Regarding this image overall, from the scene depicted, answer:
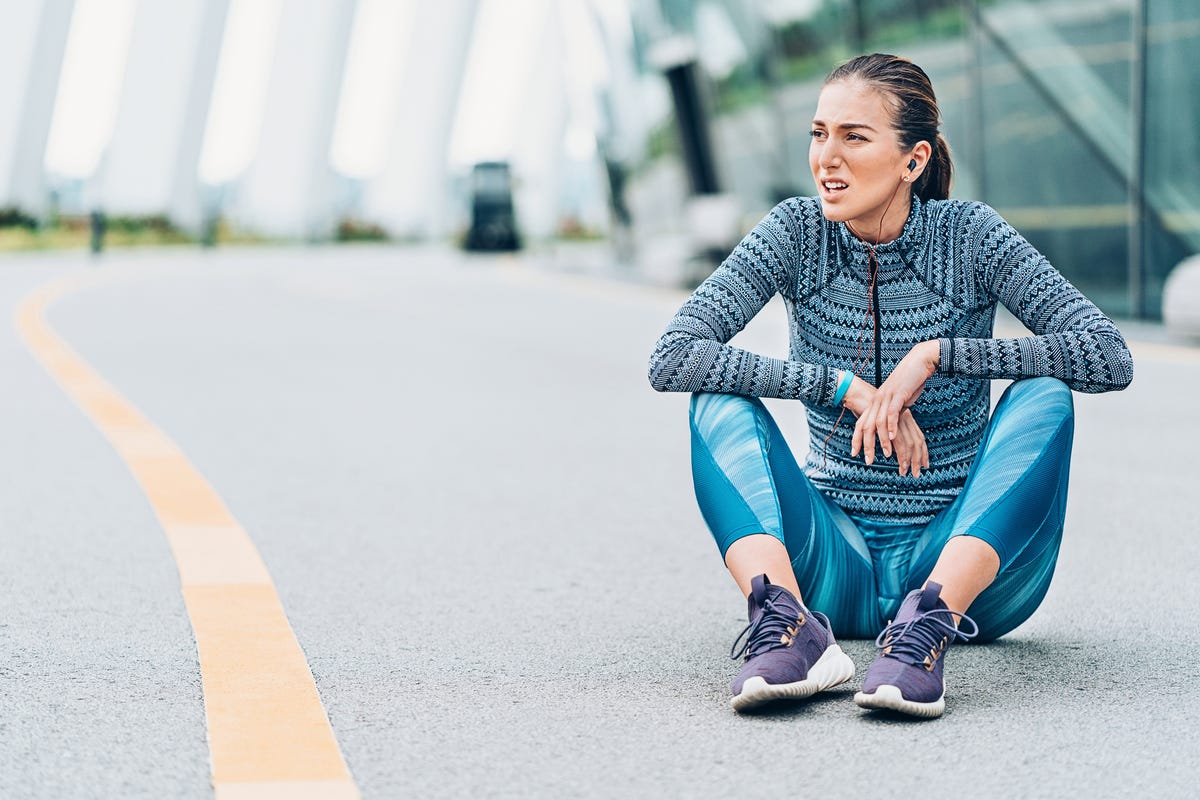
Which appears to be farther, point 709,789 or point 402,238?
point 402,238

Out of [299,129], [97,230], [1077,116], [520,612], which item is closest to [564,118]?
[299,129]

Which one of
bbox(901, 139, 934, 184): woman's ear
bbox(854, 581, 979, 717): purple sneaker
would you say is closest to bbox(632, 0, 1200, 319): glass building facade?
bbox(901, 139, 934, 184): woman's ear

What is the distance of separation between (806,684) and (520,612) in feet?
4.03

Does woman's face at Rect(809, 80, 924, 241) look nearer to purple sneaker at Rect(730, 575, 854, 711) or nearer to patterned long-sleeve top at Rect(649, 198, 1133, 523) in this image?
patterned long-sleeve top at Rect(649, 198, 1133, 523)

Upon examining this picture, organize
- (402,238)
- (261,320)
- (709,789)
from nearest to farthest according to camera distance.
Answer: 1. (709,789)
2. (261,320)
3. (402,238)

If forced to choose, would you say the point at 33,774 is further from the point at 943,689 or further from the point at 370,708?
the point at 943,689

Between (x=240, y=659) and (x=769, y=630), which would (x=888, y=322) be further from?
(x=240, y=659)

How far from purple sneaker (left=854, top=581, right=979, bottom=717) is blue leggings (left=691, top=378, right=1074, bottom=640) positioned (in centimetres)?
18

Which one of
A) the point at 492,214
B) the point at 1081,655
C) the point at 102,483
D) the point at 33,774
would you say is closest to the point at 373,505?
the point at 102,483

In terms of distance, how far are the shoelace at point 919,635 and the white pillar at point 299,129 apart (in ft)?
130

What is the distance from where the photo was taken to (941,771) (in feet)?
9.39

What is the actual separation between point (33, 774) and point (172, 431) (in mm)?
5518

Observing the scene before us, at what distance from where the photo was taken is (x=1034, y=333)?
3.69 m

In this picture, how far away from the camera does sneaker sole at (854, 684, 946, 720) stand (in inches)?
123
